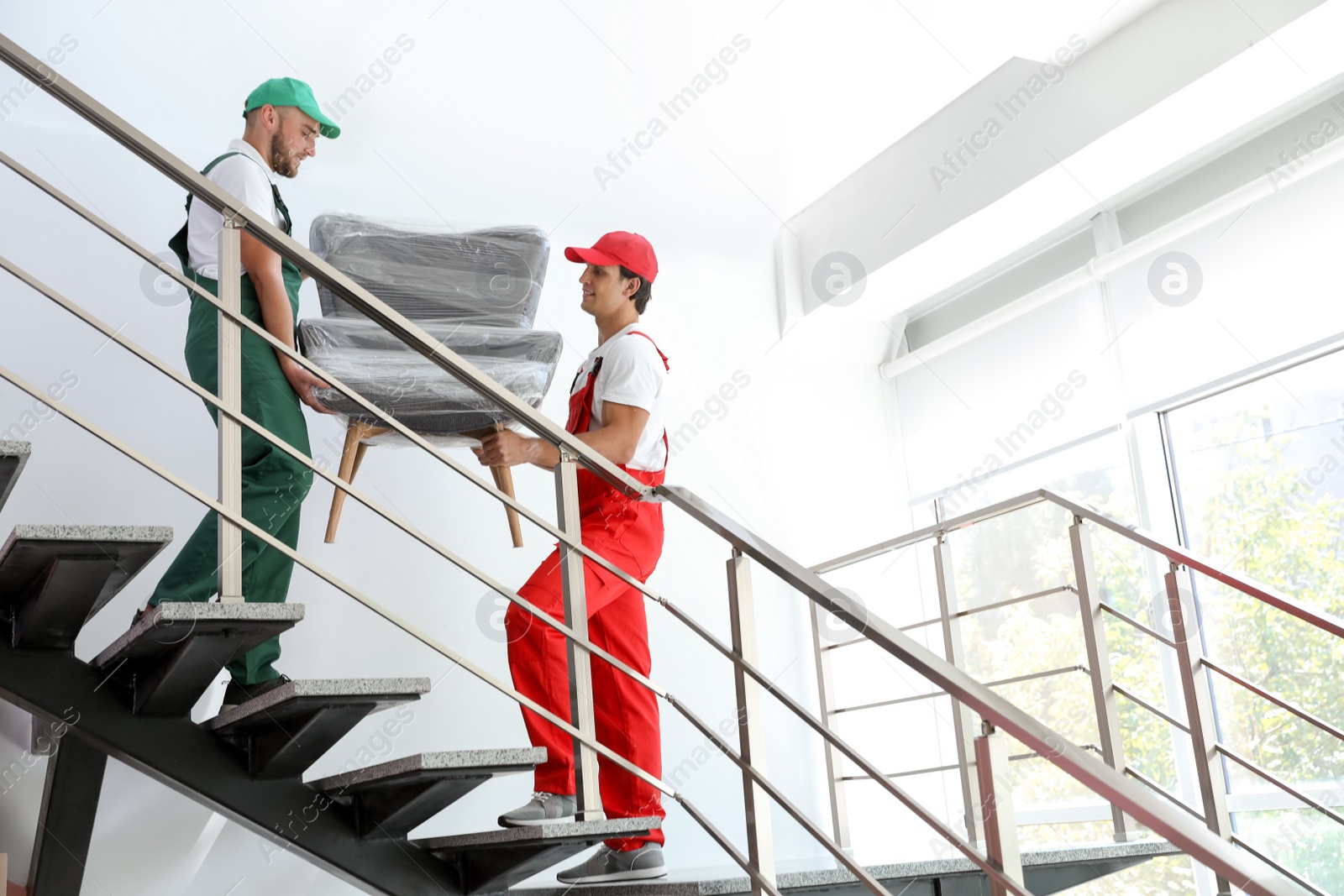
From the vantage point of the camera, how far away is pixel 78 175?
3.07 meters

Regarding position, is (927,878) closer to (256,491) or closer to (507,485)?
(256,491)

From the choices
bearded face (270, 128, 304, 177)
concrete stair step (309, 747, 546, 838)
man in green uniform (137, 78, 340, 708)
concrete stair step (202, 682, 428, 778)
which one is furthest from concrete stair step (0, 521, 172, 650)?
bearded face (270, 128, 304, 177)

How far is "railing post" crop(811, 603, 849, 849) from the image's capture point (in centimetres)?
325

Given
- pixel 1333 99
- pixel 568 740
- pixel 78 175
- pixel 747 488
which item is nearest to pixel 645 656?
pixel 568 740

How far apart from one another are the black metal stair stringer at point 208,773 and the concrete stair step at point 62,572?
46 millimetres

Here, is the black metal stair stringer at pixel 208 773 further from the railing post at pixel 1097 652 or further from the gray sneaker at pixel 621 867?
the railing post at pixel 1097 652

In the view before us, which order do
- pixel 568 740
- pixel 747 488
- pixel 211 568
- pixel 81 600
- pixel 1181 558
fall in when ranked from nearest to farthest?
pixel 81 600, pixel 211 568, pixel 568 740, pixel 1181 558, pixel 747 488

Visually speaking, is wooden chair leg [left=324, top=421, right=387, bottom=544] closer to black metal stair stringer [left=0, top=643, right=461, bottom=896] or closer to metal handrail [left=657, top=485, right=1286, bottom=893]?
black metal stair stringer [left=0, top=643, right=461, bottom=896]

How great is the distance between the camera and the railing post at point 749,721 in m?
1.54

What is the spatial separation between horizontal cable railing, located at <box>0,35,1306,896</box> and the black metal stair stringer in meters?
0.32

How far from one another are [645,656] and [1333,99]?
2.54m

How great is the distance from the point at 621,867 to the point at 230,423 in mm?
957

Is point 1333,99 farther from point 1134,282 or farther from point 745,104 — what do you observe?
point 745,104

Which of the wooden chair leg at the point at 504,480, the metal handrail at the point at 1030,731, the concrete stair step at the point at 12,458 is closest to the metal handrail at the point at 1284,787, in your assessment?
the metal handrail at the point at 1030,731
